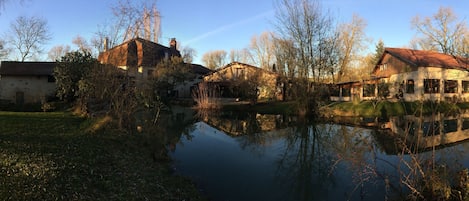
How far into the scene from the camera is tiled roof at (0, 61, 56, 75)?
81.8 feet

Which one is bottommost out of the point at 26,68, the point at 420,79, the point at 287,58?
the point at 420,79

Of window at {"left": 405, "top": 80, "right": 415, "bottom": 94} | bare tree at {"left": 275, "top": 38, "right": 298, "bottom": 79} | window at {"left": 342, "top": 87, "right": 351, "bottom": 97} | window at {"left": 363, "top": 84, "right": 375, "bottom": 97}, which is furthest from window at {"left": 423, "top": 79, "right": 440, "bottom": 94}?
bare tree at {"left": 275, "top": 38, "right": 298, "bottom": 79}

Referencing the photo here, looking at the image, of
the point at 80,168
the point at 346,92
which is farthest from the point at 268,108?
the point at 80,168

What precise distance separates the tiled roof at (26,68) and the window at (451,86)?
117 ft

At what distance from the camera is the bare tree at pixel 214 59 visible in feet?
200

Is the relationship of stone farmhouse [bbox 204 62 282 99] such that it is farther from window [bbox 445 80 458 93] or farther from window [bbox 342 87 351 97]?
window [bbox 445 80 458 93]

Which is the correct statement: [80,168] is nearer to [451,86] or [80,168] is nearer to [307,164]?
[307,164]

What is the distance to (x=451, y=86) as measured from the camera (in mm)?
26188

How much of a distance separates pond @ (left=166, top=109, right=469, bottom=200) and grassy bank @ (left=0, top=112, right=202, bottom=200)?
951 mm

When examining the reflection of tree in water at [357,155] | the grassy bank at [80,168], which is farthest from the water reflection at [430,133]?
the grassy bank at [80,168]

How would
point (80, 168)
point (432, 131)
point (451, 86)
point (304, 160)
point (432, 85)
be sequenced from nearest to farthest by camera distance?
point (80, 168) < point (304, 160) < point (432, 131) < point (432, 85) < point (451, 86)

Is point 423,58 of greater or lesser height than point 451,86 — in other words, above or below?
above

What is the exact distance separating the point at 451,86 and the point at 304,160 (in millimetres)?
24887

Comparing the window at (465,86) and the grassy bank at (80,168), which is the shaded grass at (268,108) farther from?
the window at (465,86)
